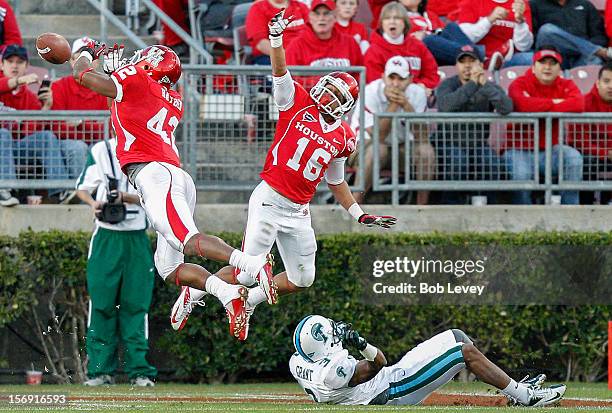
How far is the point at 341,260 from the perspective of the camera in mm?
14953

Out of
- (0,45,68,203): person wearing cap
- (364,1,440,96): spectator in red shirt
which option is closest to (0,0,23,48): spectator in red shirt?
(0,45,68,203): person wearing cap

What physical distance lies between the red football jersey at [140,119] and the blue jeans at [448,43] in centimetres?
529

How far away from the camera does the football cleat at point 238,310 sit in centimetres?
1130

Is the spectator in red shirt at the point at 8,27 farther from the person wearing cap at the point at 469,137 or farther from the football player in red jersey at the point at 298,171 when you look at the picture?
the person wearing cap at the point at 469,137

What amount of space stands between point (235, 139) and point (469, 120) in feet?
8.05

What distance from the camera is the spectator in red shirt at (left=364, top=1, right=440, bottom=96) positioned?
16.0 m

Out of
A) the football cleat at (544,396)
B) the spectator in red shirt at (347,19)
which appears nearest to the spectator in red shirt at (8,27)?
the spectator in red shirt at (347,19)

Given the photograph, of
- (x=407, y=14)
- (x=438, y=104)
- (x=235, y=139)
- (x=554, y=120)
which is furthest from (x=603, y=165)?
(x=235, y=139)

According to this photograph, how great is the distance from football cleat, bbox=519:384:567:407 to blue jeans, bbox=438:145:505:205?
13.6ft

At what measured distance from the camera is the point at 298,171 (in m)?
12.8

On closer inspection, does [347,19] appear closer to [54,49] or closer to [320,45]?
[320,45]

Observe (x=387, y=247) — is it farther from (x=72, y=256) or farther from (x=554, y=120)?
(x=72, y=256)

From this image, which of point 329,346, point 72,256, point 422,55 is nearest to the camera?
point 329,346

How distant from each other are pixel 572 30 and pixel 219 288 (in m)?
7.37
